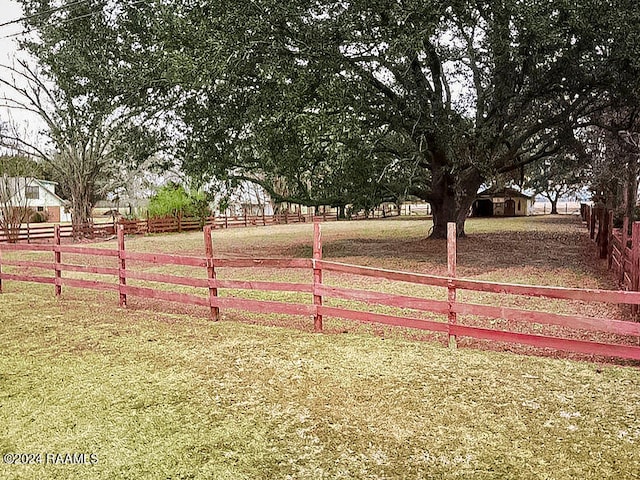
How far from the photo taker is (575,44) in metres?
12.5

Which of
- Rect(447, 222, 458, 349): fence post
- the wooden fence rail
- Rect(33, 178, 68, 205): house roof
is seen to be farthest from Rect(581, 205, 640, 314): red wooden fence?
Rect(33, 178, 68, 205): house roof

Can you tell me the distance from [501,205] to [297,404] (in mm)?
51879

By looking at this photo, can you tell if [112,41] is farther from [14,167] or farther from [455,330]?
[14,167]

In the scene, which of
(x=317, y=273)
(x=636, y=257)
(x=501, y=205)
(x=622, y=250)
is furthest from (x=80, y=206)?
(x=501, y=205)

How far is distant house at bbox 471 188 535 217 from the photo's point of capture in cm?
5050

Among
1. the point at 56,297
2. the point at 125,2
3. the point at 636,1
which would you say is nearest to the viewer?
the point at 56,297

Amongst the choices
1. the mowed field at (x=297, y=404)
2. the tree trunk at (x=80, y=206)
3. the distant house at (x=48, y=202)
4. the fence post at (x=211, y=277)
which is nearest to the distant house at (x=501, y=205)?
the tree trunk at (x=80, y=206)

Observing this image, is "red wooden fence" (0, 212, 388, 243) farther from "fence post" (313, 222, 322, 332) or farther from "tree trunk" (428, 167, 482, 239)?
"fence post" (313, 222, 322, 332)

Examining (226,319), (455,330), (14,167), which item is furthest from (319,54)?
(14,167)

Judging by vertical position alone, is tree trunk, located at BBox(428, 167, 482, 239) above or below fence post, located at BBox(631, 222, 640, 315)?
Answer: above

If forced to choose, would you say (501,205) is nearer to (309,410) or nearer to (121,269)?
(121,269)

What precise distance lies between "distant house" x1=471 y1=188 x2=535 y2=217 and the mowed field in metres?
45.3

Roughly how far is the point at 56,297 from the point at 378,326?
6.52 meters

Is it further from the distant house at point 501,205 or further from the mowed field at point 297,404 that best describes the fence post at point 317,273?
the distant house at point 501,205
